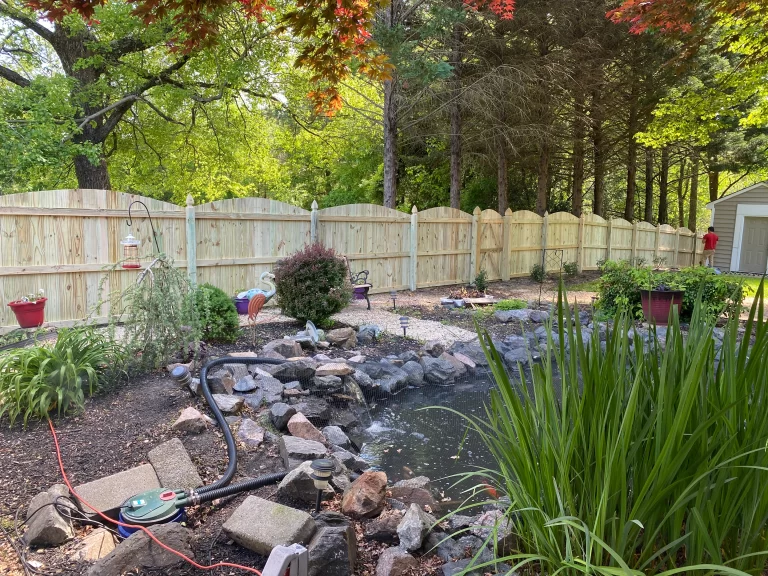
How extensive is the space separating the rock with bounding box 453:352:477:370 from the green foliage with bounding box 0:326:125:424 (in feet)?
13.1

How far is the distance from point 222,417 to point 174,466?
735 mm

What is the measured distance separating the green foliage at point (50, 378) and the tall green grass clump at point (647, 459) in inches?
121

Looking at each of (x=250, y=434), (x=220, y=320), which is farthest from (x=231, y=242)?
(x=250, y=434)

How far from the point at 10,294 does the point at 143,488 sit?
523 cm

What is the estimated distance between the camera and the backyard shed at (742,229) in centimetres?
1830

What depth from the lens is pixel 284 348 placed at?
600 centimetres

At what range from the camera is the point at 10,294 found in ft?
22.1

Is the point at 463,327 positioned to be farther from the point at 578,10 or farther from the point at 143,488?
the point at 578,10

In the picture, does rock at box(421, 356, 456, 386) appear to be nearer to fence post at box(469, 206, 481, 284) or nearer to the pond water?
the pond water

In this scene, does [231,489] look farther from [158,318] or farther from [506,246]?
[506,246]

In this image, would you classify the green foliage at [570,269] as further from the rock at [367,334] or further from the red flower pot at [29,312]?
the red flower pot at [29,312]

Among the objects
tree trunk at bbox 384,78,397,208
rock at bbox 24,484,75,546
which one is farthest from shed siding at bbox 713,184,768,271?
rock at bbox 24,484,75,546

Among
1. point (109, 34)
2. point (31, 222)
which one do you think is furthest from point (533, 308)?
point (109, 34)

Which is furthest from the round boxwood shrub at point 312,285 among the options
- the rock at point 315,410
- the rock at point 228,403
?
the rock at point 228,403
